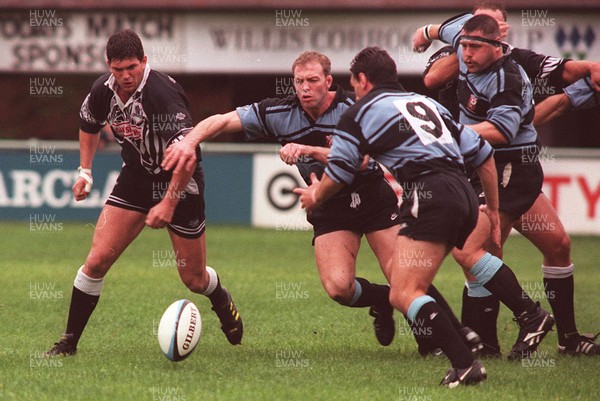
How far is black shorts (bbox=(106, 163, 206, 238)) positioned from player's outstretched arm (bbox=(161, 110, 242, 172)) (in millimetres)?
457

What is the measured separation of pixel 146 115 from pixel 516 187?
7.94 ft

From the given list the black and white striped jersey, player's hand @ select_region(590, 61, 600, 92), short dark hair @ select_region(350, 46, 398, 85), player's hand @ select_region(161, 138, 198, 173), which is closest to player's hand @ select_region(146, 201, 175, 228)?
player's hand @ select_region(161, 138, 198, 173)

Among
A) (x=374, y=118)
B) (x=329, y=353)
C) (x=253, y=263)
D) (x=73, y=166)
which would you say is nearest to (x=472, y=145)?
(x=374, y=118)

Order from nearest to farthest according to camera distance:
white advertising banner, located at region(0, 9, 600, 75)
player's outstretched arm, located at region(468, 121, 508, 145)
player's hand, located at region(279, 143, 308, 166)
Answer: player's hand, located at region(279, 143, 308, 166) < player's outstretched arm, located at region(468, 121, 508, 145) < white advertising banner, located at region(0, 9, 600, 75)

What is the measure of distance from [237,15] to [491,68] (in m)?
13.9

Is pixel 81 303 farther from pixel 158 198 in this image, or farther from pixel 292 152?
pixel 292 152

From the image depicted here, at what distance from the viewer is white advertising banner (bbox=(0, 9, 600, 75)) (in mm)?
19703

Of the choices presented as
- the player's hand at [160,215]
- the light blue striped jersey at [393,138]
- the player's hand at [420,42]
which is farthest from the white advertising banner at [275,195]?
the light blue striped jersey at [393,138]

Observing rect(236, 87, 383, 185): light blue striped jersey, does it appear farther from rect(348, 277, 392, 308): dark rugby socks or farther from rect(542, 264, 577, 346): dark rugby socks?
rect(542, 264, 577, 346): dark rugby socks

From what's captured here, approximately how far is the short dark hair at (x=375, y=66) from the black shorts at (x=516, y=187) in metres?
1.37

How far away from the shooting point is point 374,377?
6.46m

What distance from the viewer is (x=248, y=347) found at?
766 centimetres

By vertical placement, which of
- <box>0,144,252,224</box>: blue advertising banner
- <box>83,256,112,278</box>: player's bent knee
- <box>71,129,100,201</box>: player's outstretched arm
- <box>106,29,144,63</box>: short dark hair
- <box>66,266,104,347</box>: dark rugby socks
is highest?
<box>106,29,144,63</box>: short dark hair

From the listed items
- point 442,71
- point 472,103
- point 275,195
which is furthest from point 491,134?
point 275,195
